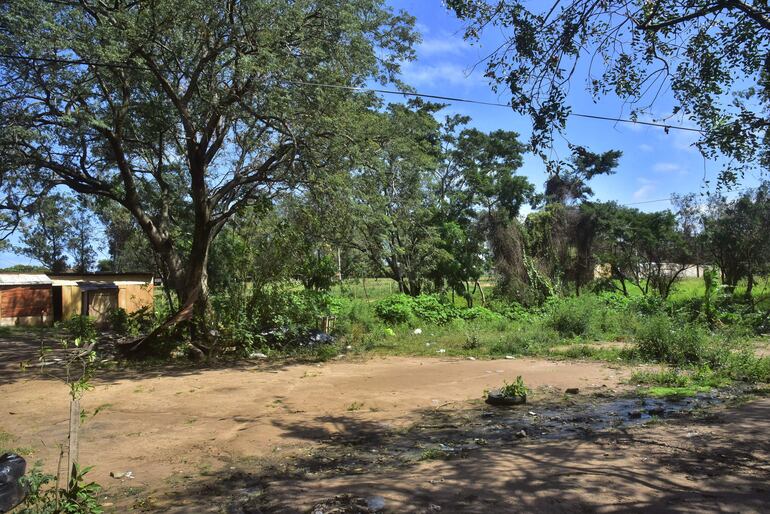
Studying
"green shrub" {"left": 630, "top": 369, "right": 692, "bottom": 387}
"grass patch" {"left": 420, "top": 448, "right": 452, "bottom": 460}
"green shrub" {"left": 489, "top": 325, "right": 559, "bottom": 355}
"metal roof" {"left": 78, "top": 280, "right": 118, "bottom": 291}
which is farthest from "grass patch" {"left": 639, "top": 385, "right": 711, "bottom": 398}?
"metal roof" {"left": 78, "top": 280, "right": 118, "bottom": 291}

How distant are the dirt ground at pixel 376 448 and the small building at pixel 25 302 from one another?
15.7 meters

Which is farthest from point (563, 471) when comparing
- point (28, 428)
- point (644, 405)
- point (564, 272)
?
point (564, 272)

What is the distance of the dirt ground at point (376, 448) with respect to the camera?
4156 mm

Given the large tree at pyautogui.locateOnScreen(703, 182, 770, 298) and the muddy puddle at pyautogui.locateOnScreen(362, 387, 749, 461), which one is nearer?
the muddy puddle at pyautogui.locateOnScreen(362, 387, 749, 461)

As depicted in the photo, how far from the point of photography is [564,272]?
25969 millimetres

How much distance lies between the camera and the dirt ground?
4.16 metres

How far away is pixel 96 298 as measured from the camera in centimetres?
2253

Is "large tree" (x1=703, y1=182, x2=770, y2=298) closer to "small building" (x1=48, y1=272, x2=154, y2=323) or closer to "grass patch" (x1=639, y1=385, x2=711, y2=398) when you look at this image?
"grass patch" (x1=639, y1=385, x2=711, y2=398)

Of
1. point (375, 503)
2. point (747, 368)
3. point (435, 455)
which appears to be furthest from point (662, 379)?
point (375, 503)

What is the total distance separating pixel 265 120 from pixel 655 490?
946 centimetres

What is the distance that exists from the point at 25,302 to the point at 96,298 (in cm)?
343

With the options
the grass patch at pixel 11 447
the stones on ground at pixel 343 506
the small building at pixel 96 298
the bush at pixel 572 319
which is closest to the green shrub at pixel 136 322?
Answer: the small building at pixel 96 298

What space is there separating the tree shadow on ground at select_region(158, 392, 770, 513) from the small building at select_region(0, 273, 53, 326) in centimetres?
2217

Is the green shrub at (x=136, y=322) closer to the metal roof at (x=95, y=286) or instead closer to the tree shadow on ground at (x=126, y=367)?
the tree shadow on ground at (x=126, y=367)
